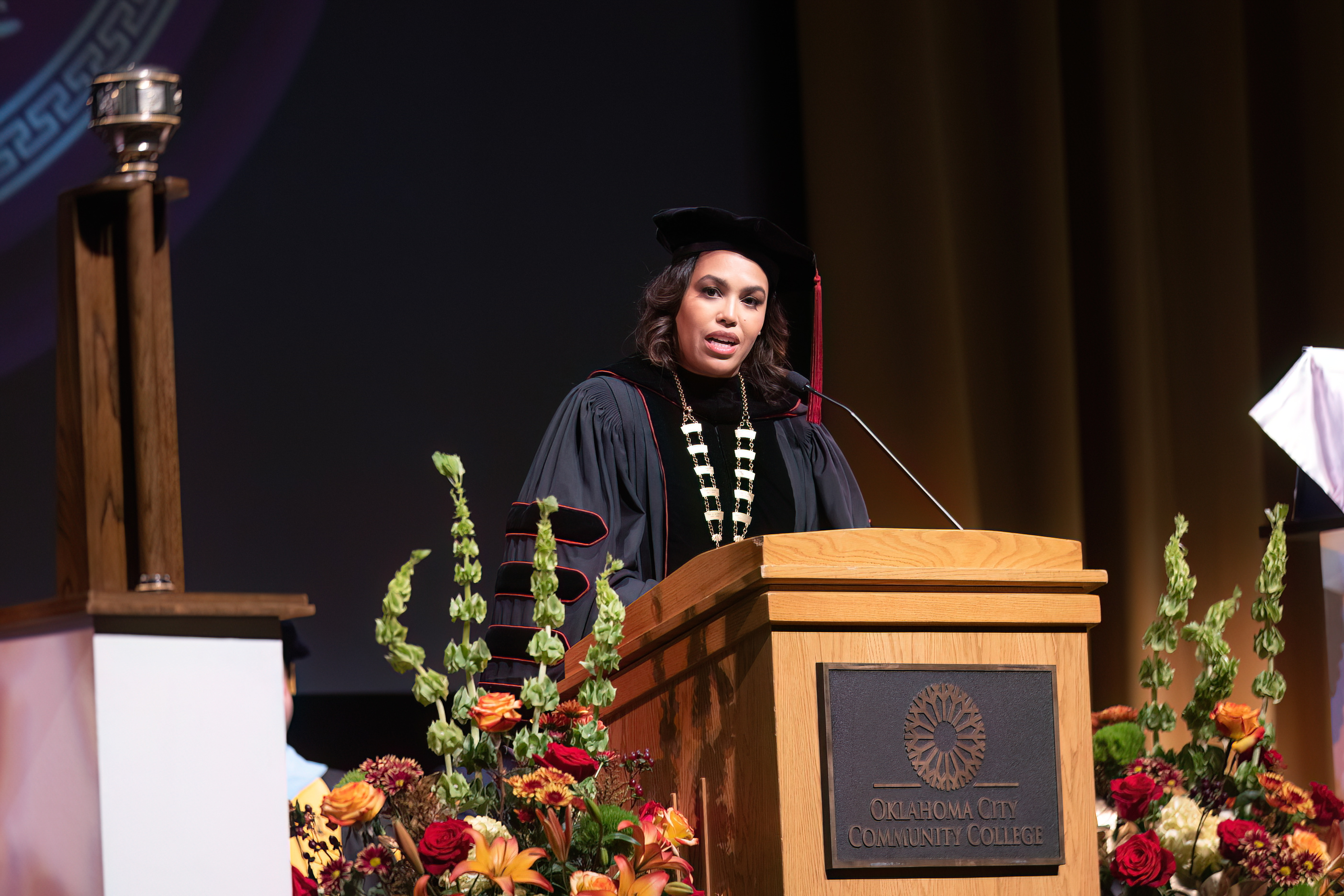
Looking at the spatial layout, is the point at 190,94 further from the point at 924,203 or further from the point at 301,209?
the point at 924,203

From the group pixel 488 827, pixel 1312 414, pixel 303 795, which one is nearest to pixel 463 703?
pixel 488 827

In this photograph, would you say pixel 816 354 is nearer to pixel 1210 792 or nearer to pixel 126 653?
pixel 1210 792

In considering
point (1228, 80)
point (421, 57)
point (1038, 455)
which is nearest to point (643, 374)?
point (421, 57)

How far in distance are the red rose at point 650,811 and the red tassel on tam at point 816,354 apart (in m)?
A: 1.80

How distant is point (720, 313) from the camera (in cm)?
335

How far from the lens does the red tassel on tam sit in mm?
3516

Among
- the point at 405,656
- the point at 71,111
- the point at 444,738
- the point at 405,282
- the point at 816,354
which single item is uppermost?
the point at 71,111

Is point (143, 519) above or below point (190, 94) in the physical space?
below

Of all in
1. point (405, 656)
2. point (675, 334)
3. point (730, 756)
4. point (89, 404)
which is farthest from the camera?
point (675, 334)

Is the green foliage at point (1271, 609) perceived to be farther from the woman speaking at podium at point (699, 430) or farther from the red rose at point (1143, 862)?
the woman speaking at podium at point (699, 430)

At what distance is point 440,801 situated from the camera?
1.79m

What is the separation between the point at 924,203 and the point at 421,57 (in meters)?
1.55

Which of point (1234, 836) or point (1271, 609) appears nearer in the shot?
point (1234, 836)

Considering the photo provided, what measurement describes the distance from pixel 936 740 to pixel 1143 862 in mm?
410
